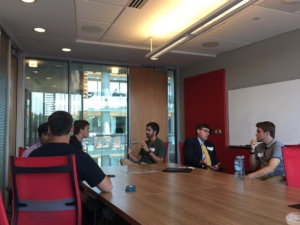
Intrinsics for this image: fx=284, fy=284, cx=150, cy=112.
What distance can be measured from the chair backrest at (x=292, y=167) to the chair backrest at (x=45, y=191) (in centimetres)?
197

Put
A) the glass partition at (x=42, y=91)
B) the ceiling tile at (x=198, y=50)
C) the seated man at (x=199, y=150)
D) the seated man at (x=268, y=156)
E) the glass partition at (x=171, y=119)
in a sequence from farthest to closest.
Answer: the glass partition at (x=171, y=119)
the glass partition at (x=42, y=91)
the ceiling tile at (x=198, y=50)
the seated man at (x=199, y=150)
the seated man at (x=268, y=156)

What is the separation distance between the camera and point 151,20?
4.40 m

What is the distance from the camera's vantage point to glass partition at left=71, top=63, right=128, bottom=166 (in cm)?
689

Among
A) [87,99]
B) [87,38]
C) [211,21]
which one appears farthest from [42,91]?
[211,21]

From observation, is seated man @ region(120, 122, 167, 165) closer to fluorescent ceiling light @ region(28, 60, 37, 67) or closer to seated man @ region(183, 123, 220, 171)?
seated man @ region(183, 123, 220, 171)

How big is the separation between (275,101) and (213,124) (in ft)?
5.62

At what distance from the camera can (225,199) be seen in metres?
1.92

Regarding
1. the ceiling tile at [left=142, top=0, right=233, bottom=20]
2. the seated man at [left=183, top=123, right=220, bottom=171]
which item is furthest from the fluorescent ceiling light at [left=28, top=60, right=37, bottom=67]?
the seated man at [left=183, top=123, right=220, bottom=171]

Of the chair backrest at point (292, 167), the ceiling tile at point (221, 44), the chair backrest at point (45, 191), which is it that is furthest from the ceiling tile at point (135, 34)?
the chair backrest at point (45, 191)

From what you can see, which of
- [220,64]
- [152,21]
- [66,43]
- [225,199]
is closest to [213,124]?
[220,64]

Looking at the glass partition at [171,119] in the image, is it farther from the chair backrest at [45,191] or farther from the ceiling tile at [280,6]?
the chair backrest at [45,191]

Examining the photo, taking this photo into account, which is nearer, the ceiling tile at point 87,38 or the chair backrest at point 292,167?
the chair backrest at point 292,167

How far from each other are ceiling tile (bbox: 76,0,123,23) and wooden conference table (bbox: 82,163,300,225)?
2.38 metres

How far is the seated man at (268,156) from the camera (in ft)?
11.2
